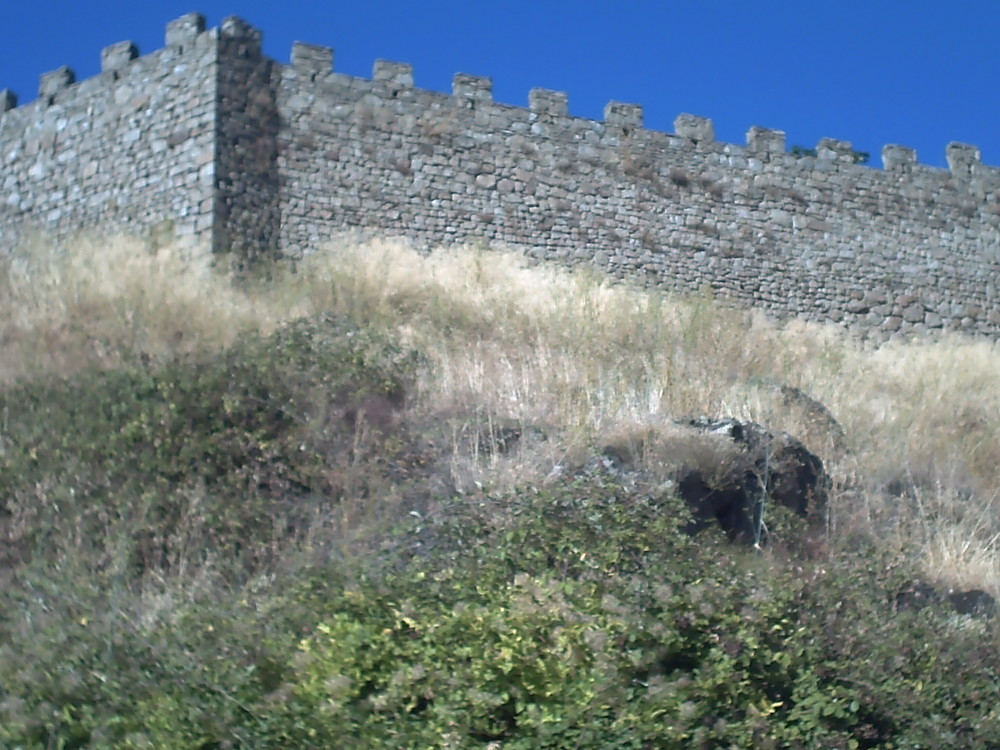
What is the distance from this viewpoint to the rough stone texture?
14297 mm

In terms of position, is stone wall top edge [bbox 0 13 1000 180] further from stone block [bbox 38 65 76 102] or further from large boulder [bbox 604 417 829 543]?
large boulder [bbox 604 417 829 543]

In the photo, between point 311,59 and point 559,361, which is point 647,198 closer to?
point 311,59

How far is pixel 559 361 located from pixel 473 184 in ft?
20.8

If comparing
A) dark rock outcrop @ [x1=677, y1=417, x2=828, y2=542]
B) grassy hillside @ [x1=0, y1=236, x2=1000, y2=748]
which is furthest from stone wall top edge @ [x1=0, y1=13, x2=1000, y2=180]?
dark rock outcrop @ [x1=677, y1=417, x2=828, y2=542]

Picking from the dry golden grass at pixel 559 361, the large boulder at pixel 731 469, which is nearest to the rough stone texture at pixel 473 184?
the dry golden grass at pixel 559 361

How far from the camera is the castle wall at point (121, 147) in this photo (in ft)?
46.0

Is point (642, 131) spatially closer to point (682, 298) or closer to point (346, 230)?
point (682, 298)

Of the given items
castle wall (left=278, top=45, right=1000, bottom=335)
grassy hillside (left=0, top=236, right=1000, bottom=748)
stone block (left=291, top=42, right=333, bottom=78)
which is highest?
stone block (left=291, top=42, right=333, bottom=78)

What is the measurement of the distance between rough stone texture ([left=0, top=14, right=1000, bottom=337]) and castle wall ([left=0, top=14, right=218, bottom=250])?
0.03 m

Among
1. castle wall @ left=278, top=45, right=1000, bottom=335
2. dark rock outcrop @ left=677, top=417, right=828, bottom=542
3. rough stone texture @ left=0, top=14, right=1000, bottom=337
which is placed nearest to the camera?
dark rock outcrop @ left=677, top=417, right=828, bottom=542

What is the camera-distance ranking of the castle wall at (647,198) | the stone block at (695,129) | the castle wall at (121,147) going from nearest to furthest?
1. the castle wall at (121,147)
2. the castle wall at (647,198)
3. the stone block at (695,129)

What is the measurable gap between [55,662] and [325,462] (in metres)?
2.64

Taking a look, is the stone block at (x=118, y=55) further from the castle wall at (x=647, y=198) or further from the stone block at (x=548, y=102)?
the stone block at (x=548, y=102)

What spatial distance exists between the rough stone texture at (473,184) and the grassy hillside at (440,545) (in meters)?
3.28
